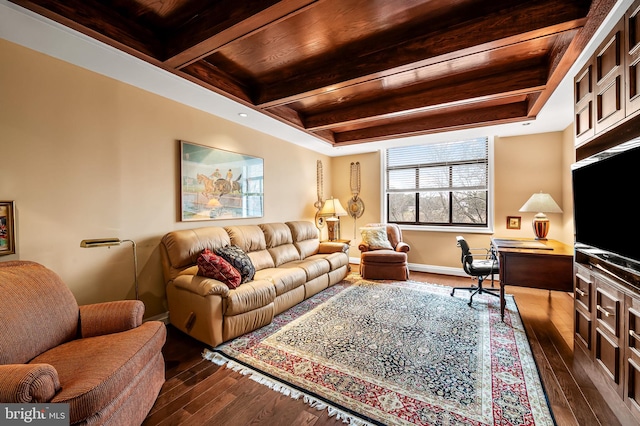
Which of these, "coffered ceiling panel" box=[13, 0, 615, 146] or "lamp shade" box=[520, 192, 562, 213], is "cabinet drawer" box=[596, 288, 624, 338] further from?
"lamp shade" box=[520, 192, 562, 213]

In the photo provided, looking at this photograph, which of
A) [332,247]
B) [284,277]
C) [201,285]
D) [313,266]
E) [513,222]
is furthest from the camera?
[332,247]

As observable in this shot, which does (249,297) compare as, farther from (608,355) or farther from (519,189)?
(519,189)

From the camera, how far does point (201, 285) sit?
8.22 ft

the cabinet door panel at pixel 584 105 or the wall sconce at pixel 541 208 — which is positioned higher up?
the cabinet door panel at pixel 584 105

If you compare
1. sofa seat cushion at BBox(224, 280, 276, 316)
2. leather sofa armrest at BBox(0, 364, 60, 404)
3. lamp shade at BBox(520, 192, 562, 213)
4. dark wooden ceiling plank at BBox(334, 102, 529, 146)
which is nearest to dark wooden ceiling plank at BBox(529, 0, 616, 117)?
dark wooden ceiling plank at BBox(334, 102, 529, 146)

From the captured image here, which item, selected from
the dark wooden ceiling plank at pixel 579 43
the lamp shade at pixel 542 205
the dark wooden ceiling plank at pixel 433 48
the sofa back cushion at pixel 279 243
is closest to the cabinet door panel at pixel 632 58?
the dark wooden ceiling plank at pixel 579 43

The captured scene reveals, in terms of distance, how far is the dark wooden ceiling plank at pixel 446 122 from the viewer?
361cm

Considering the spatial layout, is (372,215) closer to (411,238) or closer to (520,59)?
(411,238)

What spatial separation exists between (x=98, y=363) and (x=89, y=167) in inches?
73.2

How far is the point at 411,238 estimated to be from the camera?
5.43 m

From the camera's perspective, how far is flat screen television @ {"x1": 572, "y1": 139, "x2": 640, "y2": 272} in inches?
61.6

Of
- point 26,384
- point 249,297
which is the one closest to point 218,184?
point 249,297

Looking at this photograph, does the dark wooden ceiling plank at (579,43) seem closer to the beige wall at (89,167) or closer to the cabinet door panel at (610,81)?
the cabinet door panel at (610,81)

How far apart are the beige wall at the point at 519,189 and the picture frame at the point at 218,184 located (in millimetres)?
3209
